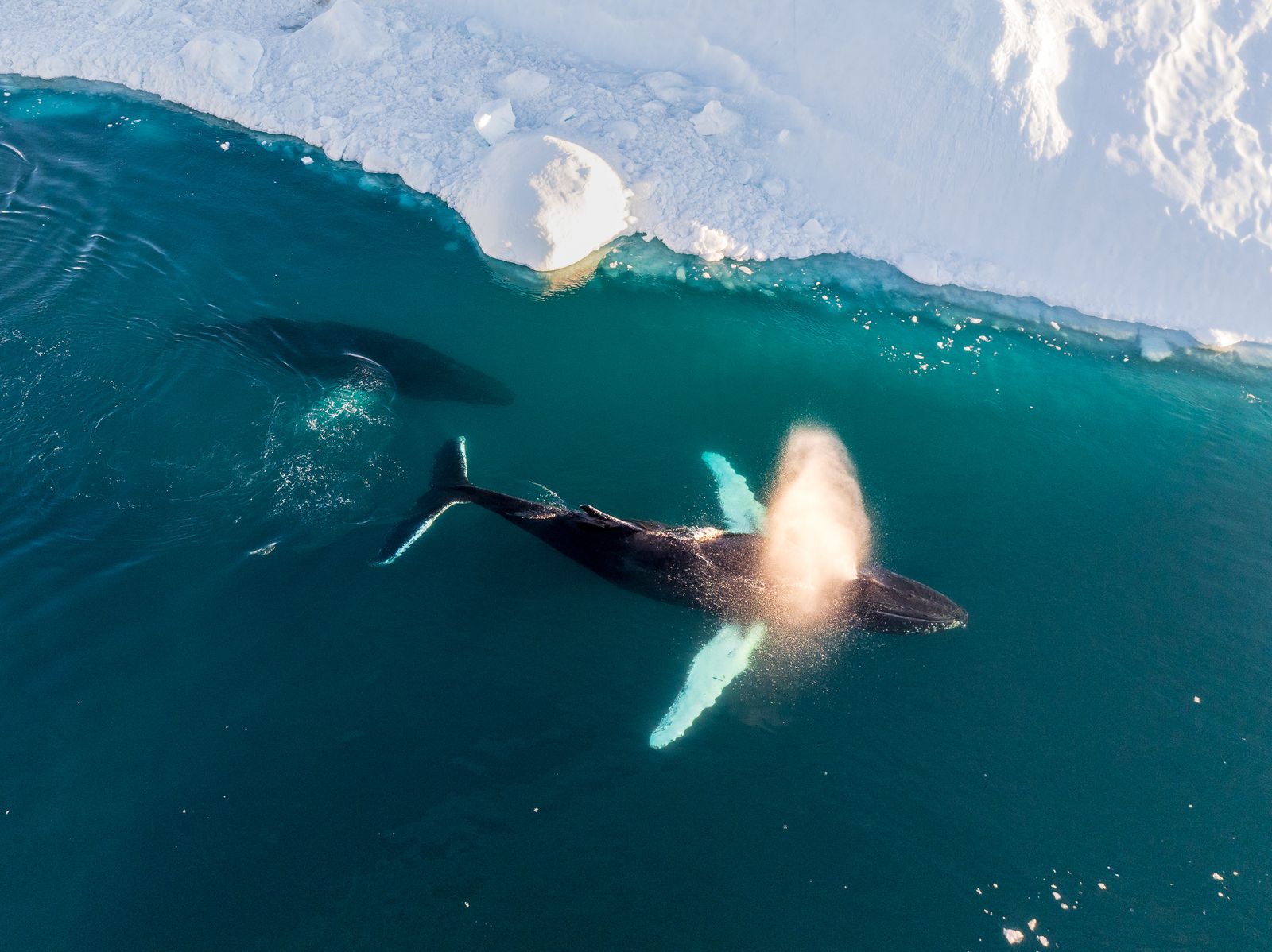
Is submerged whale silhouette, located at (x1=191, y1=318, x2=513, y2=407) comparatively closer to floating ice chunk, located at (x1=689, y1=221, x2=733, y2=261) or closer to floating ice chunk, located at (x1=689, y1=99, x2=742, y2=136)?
floating ice chunk, located at (x1=689, y1=221, x2=733, y2=261)

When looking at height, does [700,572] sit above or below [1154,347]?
below

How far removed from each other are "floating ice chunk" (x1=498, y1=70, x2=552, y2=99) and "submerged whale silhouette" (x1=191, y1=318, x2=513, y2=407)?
24.3 ft

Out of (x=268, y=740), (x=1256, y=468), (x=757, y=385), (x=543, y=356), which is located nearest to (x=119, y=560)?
(x=268, y=740)

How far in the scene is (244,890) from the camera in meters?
9.00

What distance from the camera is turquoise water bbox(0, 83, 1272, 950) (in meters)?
9.15

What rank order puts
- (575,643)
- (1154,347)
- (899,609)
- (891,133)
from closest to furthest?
1. (575,643)
2. (899,609)
3. (1154,347)
4. (891,133)

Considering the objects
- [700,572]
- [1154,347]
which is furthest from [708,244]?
[1154,347]

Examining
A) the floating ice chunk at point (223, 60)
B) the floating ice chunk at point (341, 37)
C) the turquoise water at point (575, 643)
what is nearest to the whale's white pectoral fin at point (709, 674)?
the turquoise water at point (575, 643)

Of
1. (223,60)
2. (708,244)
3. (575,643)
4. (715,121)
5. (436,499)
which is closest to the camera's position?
(575,643)

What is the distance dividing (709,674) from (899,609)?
8.78 feet

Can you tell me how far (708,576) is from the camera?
11398 millimetres

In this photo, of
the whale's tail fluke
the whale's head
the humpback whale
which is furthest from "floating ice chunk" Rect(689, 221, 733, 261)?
the whale's head

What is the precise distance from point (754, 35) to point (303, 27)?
1054cm

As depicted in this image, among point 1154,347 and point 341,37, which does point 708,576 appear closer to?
point 1154,347
